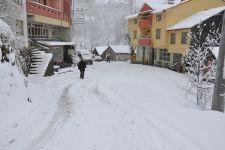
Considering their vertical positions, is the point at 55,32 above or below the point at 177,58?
above

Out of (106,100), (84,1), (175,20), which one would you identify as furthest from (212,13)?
(84,1)

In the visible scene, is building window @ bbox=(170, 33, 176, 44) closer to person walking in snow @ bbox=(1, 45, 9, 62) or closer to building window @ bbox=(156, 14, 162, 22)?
building window @ bbox=(156, 14, 162, 22)

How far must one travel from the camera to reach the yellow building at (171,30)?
118ft

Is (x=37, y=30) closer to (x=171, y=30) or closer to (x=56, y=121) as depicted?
(x=171, y=30)

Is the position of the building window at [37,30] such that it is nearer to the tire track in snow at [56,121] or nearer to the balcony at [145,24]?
the tire track in snow at [56,121]

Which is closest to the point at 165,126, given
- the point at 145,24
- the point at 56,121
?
the point at 56,121

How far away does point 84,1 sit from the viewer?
5002 inches

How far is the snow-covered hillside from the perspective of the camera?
4316 inches

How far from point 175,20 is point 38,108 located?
32.1 m

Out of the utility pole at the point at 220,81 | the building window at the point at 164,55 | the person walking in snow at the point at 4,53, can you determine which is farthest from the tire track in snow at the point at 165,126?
the building window at the point at 164,55

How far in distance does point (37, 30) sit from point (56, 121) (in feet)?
76.5

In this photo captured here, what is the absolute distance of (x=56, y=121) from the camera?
949cm

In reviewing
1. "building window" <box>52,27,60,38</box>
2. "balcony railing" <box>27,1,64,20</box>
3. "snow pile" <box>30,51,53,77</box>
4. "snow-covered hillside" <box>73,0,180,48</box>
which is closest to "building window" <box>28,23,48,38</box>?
"balcony railing" <box>27,1,64,20</box>

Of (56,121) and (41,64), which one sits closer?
(56,121)
